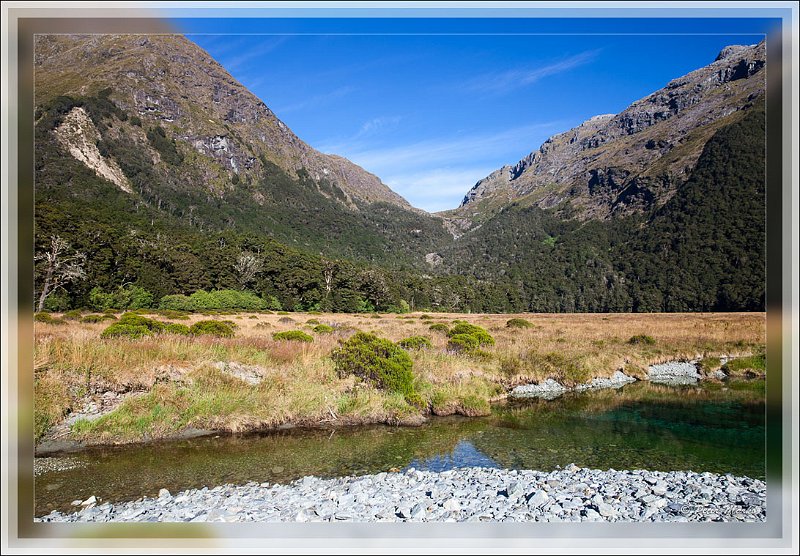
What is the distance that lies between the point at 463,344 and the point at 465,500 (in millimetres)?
11738

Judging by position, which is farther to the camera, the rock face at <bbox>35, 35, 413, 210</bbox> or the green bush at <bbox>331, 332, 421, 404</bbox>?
the rock face at <bbox>35, 35, 413, 210</bbox>

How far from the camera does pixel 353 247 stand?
15325cm

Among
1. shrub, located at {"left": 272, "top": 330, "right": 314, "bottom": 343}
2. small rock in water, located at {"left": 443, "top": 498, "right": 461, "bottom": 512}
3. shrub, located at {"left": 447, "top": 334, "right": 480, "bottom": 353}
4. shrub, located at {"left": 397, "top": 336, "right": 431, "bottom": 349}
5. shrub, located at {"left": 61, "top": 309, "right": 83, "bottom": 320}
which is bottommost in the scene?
shrub, located at {"left": 447, "top": 334, "right": 480, "bottom": 353}

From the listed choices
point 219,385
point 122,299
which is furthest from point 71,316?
point 122,299

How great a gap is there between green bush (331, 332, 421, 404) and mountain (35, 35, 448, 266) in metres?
75.3

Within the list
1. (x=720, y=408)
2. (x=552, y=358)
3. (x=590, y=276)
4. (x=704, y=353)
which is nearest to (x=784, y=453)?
(x=720, y=408)

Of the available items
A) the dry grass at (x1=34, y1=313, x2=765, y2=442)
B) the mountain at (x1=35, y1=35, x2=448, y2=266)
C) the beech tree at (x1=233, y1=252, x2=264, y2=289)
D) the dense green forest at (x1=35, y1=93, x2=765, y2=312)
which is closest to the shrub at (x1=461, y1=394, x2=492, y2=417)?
the dry grass at (x1=34, y1=313, x2=765, y2=442)

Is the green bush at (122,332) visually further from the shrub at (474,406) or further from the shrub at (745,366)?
the shrub at (745,366)

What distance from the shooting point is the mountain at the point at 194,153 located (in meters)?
96.2

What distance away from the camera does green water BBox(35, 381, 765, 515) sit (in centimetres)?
620

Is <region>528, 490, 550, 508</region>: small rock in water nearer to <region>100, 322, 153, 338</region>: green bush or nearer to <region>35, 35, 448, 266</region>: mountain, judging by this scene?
<region>100, 322, 153, 338</region>: green bush

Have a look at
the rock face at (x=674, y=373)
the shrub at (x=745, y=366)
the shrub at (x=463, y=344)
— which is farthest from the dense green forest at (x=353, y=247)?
the shrub at (x=463, y=344)

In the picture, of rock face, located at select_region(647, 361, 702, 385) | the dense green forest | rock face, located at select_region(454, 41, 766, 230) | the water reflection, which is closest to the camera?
the water reflection

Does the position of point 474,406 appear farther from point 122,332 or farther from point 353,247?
point 353,247
